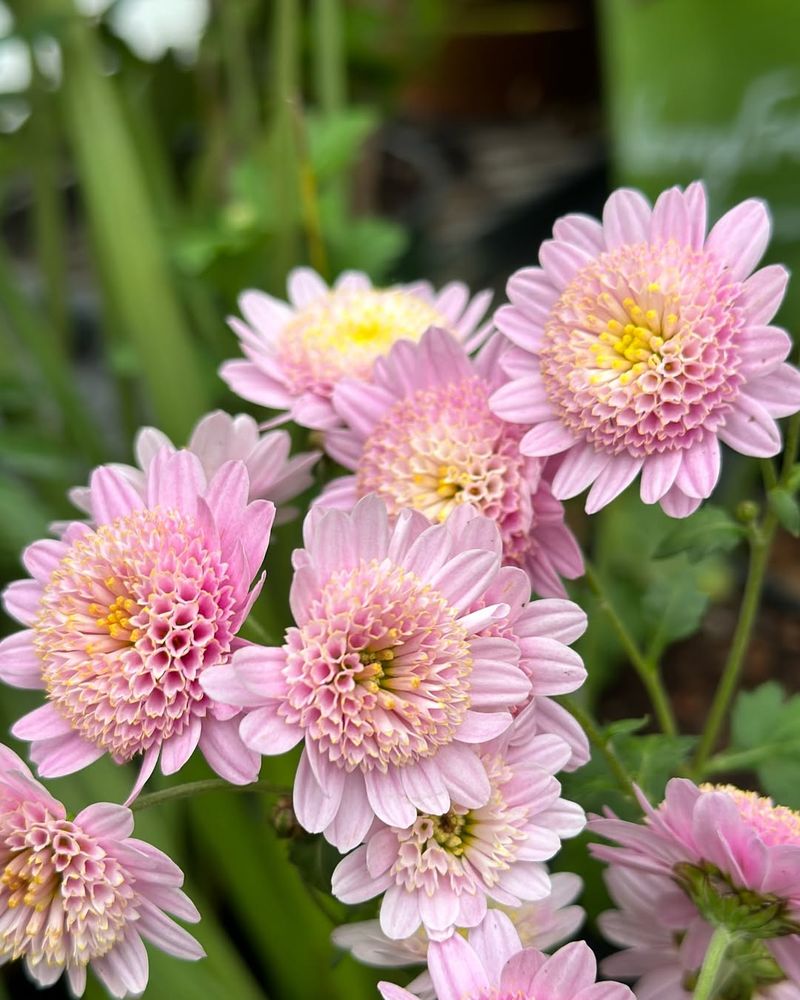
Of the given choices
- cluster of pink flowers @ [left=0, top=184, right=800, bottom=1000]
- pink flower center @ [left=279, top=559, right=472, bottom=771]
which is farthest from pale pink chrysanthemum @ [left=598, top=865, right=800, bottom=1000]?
pink flower center @ [left=279, top=559, right=472, bottom=771]

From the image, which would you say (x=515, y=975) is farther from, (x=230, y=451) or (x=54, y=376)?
(x=54, y=376)

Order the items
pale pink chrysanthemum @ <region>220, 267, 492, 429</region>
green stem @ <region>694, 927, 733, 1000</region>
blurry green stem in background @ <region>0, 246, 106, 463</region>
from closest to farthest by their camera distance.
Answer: green stem @ <region>694, 927, 733, 1000</region> < pale pink chrysanthemum @ <region>220, 267, 492, 429</region> < blurry green stem in background @ <region>0, 246, 106, 463</region>

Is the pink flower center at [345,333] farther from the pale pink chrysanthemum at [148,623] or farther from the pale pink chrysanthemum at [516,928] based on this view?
the pale pink chrysanthemum at [516,928]

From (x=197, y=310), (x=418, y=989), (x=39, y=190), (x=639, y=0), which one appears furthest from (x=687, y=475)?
(x=639, y=0)

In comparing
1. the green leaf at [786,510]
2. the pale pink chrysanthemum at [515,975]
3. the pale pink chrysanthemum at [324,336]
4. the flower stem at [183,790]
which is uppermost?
the pale pink chrysanthemum at [324,336]

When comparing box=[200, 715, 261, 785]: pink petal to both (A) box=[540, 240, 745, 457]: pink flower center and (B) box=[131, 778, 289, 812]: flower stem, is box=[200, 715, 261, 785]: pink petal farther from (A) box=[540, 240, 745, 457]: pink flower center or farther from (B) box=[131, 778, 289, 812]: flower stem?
(A) box=[540, 240, 745, 457]: pink flower center

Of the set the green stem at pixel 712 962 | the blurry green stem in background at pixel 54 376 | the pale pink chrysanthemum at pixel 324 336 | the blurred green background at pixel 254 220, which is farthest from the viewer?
the blurry green stem in background at pixel 54 376

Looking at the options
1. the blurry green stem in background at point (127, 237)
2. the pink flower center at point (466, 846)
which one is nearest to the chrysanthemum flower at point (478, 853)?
the pink flower center at point (466, 846)

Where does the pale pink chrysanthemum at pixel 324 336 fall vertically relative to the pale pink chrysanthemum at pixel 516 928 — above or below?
above
